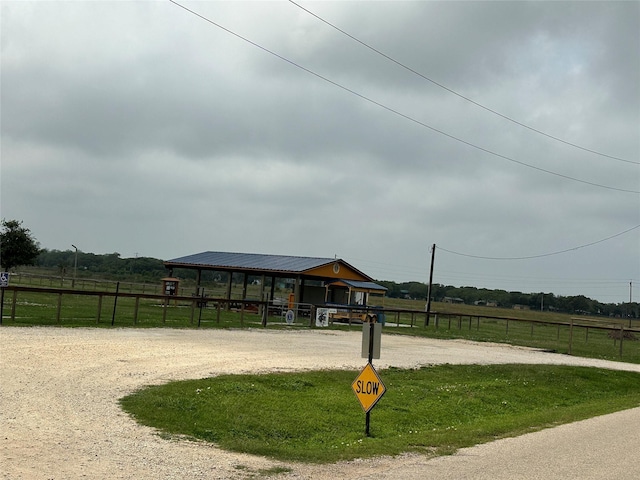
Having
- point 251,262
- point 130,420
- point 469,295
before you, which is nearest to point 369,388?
point 130,420

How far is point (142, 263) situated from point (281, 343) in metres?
103

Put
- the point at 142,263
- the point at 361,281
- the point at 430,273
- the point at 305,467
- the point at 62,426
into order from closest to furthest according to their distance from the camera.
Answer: the point at 305,467, the point at 62,426, the point at 361,281, the point at 430,273, the point at 142,263

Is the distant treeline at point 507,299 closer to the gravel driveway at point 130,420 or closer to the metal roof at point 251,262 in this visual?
the metal roof at point 251,262

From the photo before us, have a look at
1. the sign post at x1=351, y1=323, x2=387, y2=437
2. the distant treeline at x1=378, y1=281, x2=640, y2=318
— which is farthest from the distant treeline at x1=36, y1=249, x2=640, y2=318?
the sign post at x1=351, y1=323, x2=387, y2=437

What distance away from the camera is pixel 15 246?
58.6m

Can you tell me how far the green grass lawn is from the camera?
1020cm

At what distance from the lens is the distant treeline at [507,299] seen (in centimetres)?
14700

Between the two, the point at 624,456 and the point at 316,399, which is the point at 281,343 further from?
the point at 624,456

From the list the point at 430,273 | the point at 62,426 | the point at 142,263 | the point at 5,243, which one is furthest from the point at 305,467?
the point at 142,263

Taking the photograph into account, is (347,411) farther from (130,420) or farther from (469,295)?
(469,295)

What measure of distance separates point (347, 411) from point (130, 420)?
438 cm

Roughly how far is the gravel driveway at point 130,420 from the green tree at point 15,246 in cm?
4106

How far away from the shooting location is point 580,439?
37.6ft

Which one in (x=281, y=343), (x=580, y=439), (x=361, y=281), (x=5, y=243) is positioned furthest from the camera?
(x=5, y=243)
